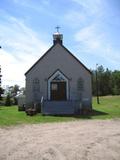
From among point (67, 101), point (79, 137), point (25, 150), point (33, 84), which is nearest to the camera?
point (25, 150)

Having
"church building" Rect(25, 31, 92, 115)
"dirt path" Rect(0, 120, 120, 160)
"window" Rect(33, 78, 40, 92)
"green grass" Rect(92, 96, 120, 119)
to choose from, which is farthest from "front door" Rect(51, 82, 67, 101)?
"dirt path" Rect(0, 120, 120, 160)

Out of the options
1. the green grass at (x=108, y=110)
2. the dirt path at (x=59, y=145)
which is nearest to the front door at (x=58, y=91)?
the green grass at (x=108, y=110)

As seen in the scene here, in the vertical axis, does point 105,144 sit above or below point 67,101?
below

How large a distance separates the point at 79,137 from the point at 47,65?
20973 millimetres

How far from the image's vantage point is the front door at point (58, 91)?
3538cm

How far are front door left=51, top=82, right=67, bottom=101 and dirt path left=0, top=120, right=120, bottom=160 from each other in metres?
17.4

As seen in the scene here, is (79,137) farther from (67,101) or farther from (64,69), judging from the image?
(64,69)

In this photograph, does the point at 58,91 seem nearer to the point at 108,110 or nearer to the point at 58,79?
the point at 58,79

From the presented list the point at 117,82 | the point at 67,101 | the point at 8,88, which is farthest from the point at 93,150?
the point at 8,88

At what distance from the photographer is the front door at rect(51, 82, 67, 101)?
35.4m

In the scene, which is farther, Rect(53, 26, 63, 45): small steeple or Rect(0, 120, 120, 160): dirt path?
Rect(53, 26, 63, 45): small steeple

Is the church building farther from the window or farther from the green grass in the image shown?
the green grass

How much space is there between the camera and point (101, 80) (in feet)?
379

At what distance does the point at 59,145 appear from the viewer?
13320 millimetres
